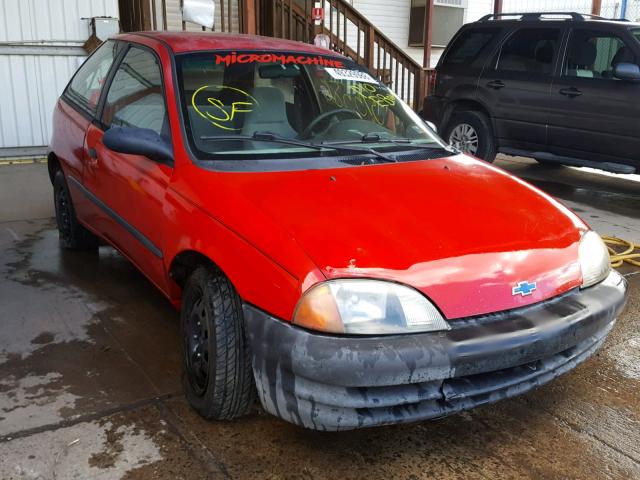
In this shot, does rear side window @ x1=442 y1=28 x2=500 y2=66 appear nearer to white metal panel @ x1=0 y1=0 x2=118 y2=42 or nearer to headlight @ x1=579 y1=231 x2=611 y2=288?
white metal panel @ x1=0 y1=0 x2=118 y2=42

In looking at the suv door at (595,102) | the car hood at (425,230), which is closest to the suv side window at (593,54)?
the suv door at (595,102)

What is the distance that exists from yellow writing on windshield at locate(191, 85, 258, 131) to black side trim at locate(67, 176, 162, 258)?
67cm

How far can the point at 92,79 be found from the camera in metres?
4.30

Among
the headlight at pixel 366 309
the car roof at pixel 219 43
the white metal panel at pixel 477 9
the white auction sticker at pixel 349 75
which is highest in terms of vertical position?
the white metal panel at pixel 477 9

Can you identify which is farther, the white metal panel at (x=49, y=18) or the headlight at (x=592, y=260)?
the white metal panel at (x=49, y=18)

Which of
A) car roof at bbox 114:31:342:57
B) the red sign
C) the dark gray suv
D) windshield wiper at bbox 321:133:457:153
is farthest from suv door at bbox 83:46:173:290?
the red sign

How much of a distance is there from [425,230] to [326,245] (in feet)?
1.40

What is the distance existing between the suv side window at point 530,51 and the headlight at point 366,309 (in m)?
5.91

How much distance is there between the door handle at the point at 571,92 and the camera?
22.9 feet

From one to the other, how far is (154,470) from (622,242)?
14.4ft

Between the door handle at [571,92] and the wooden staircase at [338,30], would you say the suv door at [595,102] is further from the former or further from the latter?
the wooden staircase at [338,30]

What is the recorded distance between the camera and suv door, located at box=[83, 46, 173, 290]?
3098 millimetres

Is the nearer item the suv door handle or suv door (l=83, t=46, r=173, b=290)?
suv door (l=83, t=46, r=173, b=290)

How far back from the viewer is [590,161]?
7.02 meters
